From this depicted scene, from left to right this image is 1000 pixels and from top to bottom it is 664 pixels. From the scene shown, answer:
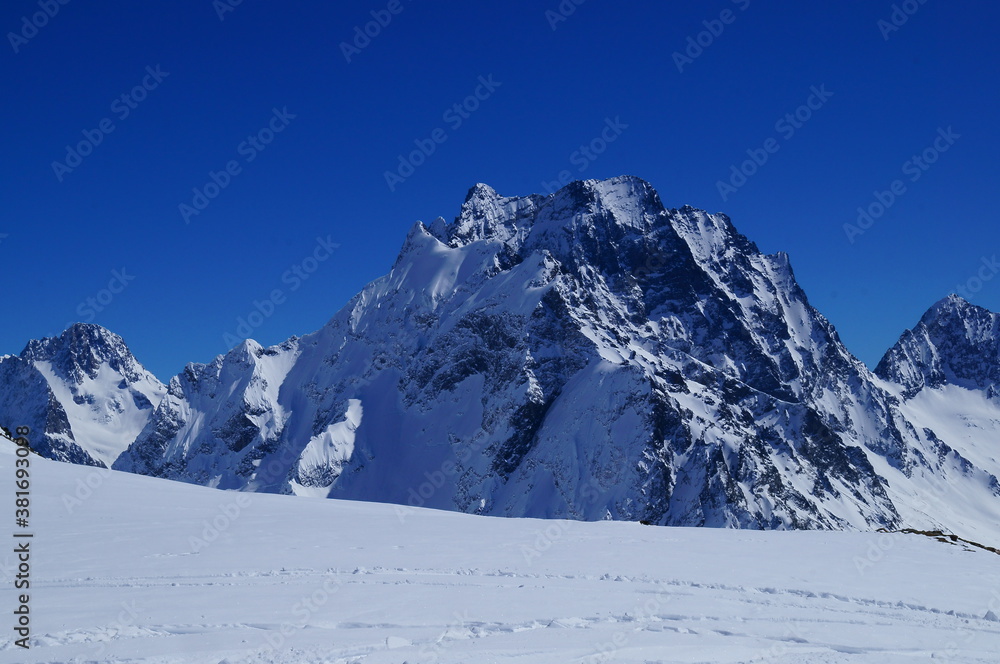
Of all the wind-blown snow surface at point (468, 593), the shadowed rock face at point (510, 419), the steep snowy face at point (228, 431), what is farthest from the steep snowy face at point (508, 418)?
the wind-blown snow surface at point (468, 593)

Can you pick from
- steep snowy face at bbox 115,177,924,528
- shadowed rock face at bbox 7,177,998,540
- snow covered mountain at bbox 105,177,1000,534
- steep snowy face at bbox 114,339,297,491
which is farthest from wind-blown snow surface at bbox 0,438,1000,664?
steep snowy face at bbox 114,339,297,491

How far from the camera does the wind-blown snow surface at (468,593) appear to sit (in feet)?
45.2

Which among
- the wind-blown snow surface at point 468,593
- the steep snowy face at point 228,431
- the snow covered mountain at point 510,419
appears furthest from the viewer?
the steep snowy face at point 228,431

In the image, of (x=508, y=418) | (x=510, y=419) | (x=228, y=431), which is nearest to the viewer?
(x=510, y=419)

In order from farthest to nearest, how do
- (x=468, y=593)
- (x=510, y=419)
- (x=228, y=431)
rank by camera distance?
1. (x=228, y=431)
2. (x=510, y=419)
3. (x=468, y=593)

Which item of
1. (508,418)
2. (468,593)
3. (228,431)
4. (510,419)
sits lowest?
(468,593)

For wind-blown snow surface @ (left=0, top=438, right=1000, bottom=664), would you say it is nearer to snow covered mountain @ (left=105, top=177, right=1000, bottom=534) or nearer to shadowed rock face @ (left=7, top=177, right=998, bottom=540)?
snow covered mountain @ (left=105, top=177, right=1000, bottom=534)

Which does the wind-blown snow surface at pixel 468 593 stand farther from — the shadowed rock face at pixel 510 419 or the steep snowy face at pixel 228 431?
the steep snowy face at pixel 228 431

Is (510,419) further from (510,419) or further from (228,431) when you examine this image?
(228,431)

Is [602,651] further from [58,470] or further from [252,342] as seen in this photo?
[252,342]

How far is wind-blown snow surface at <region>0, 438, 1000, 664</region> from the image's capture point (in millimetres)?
13766

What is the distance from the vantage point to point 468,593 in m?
17.5

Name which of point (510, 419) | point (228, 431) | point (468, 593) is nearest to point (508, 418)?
point (510, 419)

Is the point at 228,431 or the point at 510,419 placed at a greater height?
the point at 228,431
